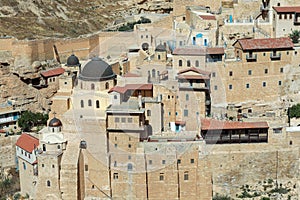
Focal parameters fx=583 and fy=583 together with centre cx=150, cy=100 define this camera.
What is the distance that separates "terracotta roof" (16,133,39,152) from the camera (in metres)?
30.9

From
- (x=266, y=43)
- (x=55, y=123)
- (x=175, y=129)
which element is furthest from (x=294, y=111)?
(x=55, y=123)

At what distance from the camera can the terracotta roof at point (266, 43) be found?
3312 cm

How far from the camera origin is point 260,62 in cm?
3331

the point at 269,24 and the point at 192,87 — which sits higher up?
the point at 269,24

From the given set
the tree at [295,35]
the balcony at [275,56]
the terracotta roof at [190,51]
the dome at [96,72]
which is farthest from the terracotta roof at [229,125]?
the tree at [295,35]

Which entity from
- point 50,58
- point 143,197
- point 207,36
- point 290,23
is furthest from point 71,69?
point 290,23

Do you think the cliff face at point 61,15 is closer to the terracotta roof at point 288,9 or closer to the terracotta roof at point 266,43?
the terracotta roof at point 288,9

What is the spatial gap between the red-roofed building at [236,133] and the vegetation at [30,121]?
1172 centimetres

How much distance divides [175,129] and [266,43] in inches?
306

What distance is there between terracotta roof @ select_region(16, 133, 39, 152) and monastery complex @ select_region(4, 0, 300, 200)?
0.07 metres

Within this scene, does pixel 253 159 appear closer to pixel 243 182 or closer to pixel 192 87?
pixel 243 182

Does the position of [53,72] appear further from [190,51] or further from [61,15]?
[61,15]

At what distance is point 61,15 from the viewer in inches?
2297

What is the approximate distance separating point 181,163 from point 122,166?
2.90 m
